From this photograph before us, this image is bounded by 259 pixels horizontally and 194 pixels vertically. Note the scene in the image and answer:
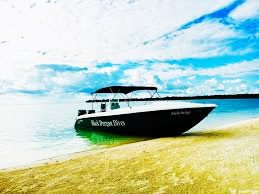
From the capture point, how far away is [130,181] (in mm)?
6574

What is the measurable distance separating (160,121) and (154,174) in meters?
7.63

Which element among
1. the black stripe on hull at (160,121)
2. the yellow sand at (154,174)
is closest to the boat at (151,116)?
the black stripe on hull at (160,121)

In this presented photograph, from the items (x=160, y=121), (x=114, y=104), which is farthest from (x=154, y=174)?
(x=114, y=104)

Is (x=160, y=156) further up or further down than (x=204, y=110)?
further down

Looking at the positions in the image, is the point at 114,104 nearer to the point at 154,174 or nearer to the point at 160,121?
the point at 160,121

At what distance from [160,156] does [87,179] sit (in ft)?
9.53

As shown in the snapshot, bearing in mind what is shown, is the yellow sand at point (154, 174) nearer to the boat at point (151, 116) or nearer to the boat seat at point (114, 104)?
the boat at point (151, 116)

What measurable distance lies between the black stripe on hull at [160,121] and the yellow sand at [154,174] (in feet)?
14.9

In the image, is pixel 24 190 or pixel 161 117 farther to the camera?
pixel 161 117

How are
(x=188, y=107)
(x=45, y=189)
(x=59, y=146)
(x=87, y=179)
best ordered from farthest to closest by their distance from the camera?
(x=59, y=146) → (x=188, y=107) → (x=87, y=179) → (x=45, y=189)

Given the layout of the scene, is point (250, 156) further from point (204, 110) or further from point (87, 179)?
point (204, 110)

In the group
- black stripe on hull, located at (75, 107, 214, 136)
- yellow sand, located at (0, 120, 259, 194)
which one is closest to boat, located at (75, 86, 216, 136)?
black stripe on hull, located at (75, 107, 214, 136)

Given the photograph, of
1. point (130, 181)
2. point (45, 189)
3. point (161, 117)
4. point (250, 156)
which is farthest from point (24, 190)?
point (161, 117)

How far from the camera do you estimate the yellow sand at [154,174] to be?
5.99 m
